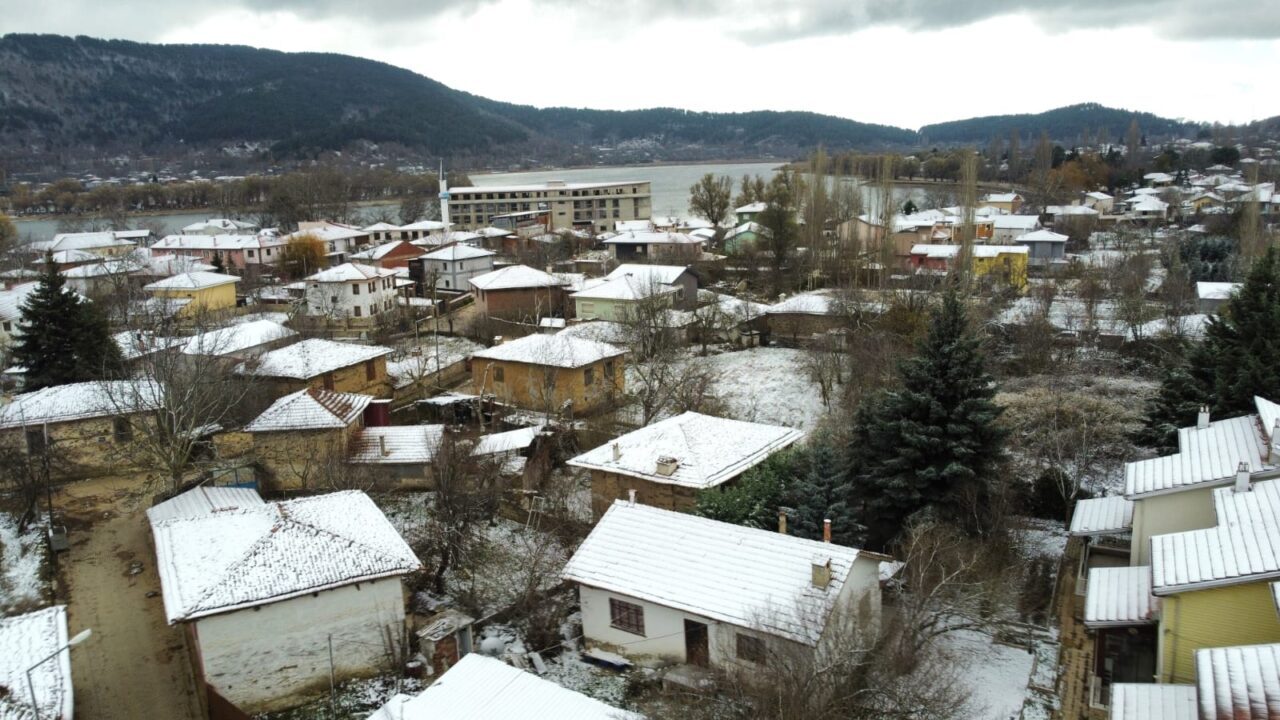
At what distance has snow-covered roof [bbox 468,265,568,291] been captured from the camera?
3969cm

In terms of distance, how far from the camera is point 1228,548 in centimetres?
1051

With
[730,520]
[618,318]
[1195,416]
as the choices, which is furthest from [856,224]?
[730,520]

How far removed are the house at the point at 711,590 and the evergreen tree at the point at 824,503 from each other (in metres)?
Answer: 1.89

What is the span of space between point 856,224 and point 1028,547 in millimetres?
30015

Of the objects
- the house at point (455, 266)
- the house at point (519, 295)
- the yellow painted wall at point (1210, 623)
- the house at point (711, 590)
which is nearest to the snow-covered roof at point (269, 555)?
the house at point (711, 590)

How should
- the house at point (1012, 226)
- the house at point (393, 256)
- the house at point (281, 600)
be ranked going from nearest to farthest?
the house at point (281, 600) → the house at point (393, 256) → the house at point (1012, 226)

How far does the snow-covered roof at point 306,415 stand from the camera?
20.1 m

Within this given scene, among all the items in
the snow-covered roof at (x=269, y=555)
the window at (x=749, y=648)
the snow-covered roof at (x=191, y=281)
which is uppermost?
the snow-covered roof at (x=191, y=281)

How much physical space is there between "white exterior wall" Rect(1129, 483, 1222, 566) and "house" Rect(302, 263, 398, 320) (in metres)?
34.0

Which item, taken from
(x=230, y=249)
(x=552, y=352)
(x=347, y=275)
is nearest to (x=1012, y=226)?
(x=347, y=275)

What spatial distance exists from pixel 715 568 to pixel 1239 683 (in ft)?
21.4

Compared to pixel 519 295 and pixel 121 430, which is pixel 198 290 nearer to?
pixel 519 295

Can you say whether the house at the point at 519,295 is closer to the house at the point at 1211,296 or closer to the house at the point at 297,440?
the house at the point at 297,440

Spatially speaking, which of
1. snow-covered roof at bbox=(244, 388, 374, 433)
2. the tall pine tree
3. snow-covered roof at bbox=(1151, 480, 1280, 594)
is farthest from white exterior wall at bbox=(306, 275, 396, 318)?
snow-covered roof at bbox=(1151, 480, 1280, 594)
